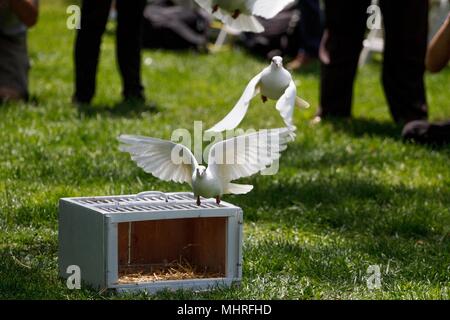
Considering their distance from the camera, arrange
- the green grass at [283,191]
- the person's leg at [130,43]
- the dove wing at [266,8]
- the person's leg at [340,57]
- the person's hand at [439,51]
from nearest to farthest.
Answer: the dove wing at [266,8]
the green grass at [283,191]
the person's hand at [439,51]
the person's leg at [340,57]
the person's leg at [130,43]

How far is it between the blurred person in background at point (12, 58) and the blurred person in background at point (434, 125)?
102 inches

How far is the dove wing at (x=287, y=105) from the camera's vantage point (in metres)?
3.50

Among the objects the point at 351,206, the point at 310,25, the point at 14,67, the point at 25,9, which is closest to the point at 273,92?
the point at 351,206

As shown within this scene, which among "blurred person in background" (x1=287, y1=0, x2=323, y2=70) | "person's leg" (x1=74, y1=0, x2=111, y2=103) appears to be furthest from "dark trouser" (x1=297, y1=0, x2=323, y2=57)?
"person's leg" (x1=74, y1=0, x2=111, y2=103)

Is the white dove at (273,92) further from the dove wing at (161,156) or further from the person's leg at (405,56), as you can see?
the person's leg at (405,56)

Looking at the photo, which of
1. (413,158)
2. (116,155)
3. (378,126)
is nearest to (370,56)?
(378,126)

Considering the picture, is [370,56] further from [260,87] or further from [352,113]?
[260,87]

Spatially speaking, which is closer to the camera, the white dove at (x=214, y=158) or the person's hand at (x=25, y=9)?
the white dove at (x=214, y=158)

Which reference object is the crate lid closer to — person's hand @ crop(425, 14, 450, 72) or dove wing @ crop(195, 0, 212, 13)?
dove wing @ crop(195, 0, 212, 13)

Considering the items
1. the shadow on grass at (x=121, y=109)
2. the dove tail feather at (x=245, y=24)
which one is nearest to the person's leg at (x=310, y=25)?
the shadow on grass at (x=121, y=109)

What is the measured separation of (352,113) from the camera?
7848mm

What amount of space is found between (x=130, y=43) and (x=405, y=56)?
1846mm

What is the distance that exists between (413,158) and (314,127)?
3.07ft
